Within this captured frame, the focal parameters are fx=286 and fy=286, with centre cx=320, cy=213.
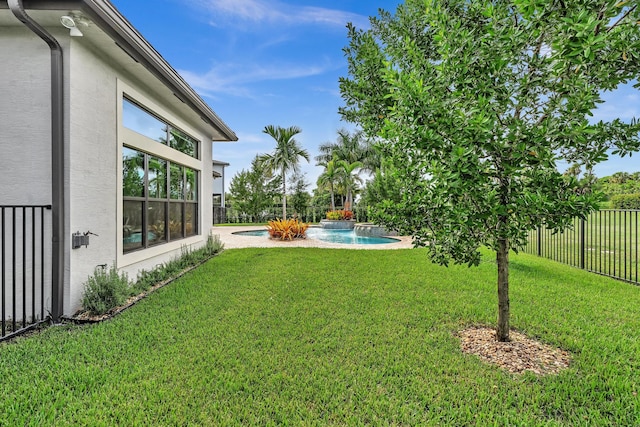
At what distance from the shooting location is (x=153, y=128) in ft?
19.7

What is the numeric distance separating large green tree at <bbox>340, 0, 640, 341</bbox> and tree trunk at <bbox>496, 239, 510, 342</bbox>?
16 centimetres

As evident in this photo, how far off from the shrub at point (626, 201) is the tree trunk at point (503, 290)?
13.6 m

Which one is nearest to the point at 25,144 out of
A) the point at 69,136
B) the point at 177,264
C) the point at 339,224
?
the point at 69,136

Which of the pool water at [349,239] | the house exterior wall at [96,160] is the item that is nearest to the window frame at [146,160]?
the house exterior wall at [96,160]

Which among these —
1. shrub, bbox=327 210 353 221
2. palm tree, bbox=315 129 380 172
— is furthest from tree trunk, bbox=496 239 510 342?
palm tree, bbox=315 129 380 172

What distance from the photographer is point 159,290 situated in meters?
5.18

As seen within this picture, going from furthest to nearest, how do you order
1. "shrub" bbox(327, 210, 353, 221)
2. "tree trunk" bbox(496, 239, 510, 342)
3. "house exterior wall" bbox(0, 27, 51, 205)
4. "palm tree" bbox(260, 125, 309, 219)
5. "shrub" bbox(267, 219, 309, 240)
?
"shrub" bbox(327, 210, 353, 221) < "palm tree" bbox(260, 125, 309, 219) < "shrub" bbox(267, 219, 309, 240) < "house exterior wall" bbox(0, 27, 51, 205) < "tree trunk" bbox(496, 239, 510, 342)

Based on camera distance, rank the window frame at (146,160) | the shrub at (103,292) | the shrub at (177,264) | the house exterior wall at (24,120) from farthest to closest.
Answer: the shrub at (177,264), the window frame at (146,160), the shrub at (103,292), the house exterior wall at (24,120)

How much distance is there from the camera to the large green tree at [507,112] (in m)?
2.19

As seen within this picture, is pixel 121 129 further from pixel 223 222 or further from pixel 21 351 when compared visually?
pixel 223 222

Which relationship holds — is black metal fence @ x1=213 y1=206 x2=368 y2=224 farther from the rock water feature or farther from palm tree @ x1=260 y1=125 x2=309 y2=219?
palm tree @ x1=260 y1=125 x2=309 y2=219

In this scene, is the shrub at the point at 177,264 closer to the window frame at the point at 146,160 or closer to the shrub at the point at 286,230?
the window frame at the point at 146,160

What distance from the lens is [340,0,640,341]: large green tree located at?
2188 millimetres

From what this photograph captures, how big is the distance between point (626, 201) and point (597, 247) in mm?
7235
